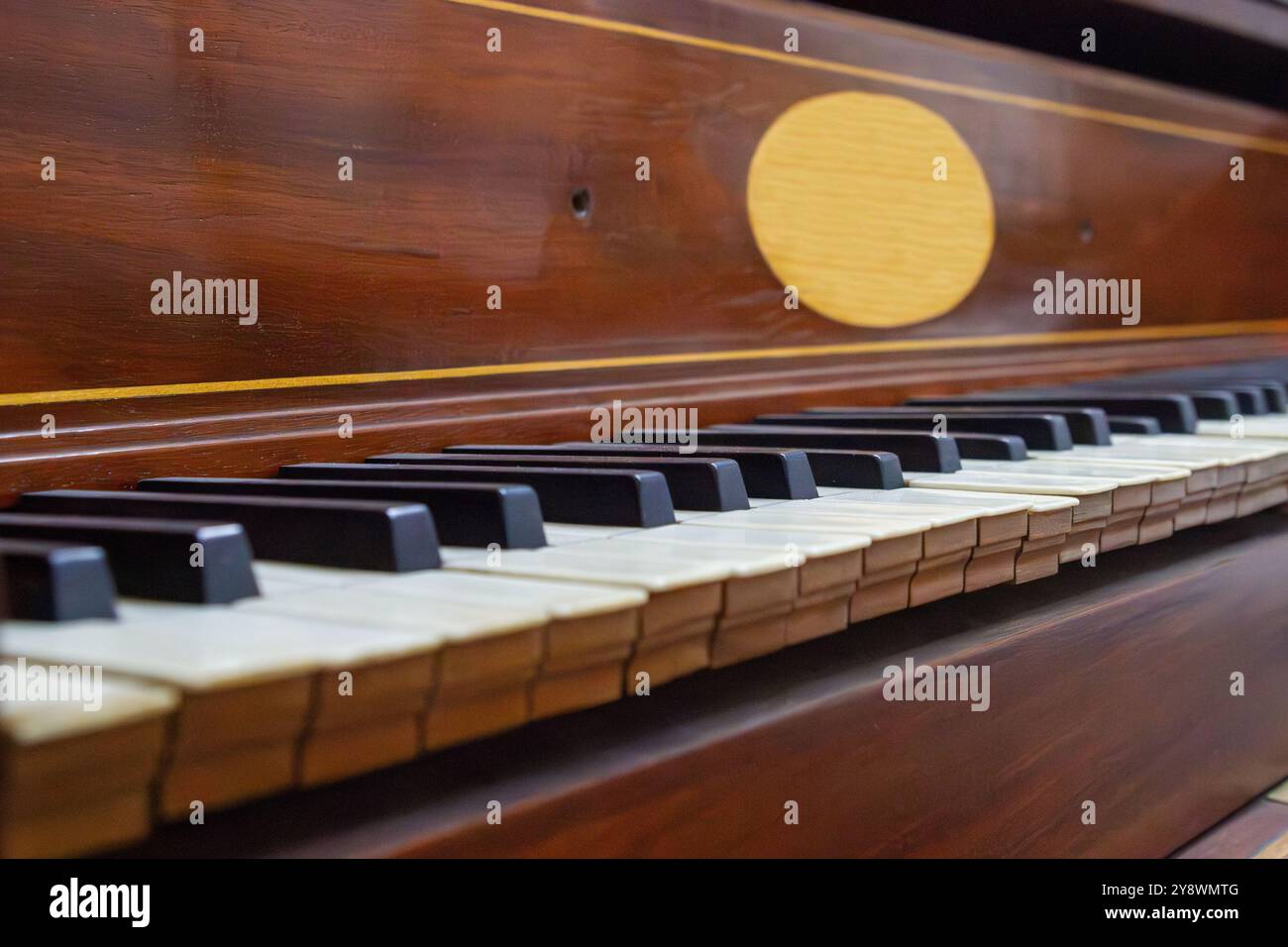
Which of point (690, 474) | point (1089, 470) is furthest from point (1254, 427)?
point (690, 474)

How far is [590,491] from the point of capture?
83cm

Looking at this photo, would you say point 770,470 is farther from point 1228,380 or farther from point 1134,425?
point 1228,380

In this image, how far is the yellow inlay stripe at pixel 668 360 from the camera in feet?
3.01

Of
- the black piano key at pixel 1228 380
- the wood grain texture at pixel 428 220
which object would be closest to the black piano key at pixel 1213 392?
the black piano key at pixel 1228 380

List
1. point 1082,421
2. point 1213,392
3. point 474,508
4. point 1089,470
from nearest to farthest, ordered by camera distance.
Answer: point 474,508, point 1089,470, point 1082,421, point 1213,392

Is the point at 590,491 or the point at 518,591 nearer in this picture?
the point at 518,591

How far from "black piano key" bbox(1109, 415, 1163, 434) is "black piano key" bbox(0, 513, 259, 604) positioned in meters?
1.08

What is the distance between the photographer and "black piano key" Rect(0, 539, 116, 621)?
1.70 ft

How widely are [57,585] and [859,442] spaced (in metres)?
0.76

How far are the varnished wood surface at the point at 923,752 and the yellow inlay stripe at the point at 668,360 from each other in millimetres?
436

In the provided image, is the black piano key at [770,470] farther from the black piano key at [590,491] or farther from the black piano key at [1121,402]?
the black piano key at [1121,402]

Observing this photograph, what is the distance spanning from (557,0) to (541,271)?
0.90ft

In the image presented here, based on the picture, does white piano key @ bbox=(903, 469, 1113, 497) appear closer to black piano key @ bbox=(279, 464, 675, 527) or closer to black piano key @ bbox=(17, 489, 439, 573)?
black piano key @ bbox=(279, 464, 675, 527)

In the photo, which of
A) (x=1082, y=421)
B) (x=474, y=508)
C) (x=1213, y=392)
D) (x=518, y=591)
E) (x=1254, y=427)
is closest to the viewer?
(x=518, y=591)
